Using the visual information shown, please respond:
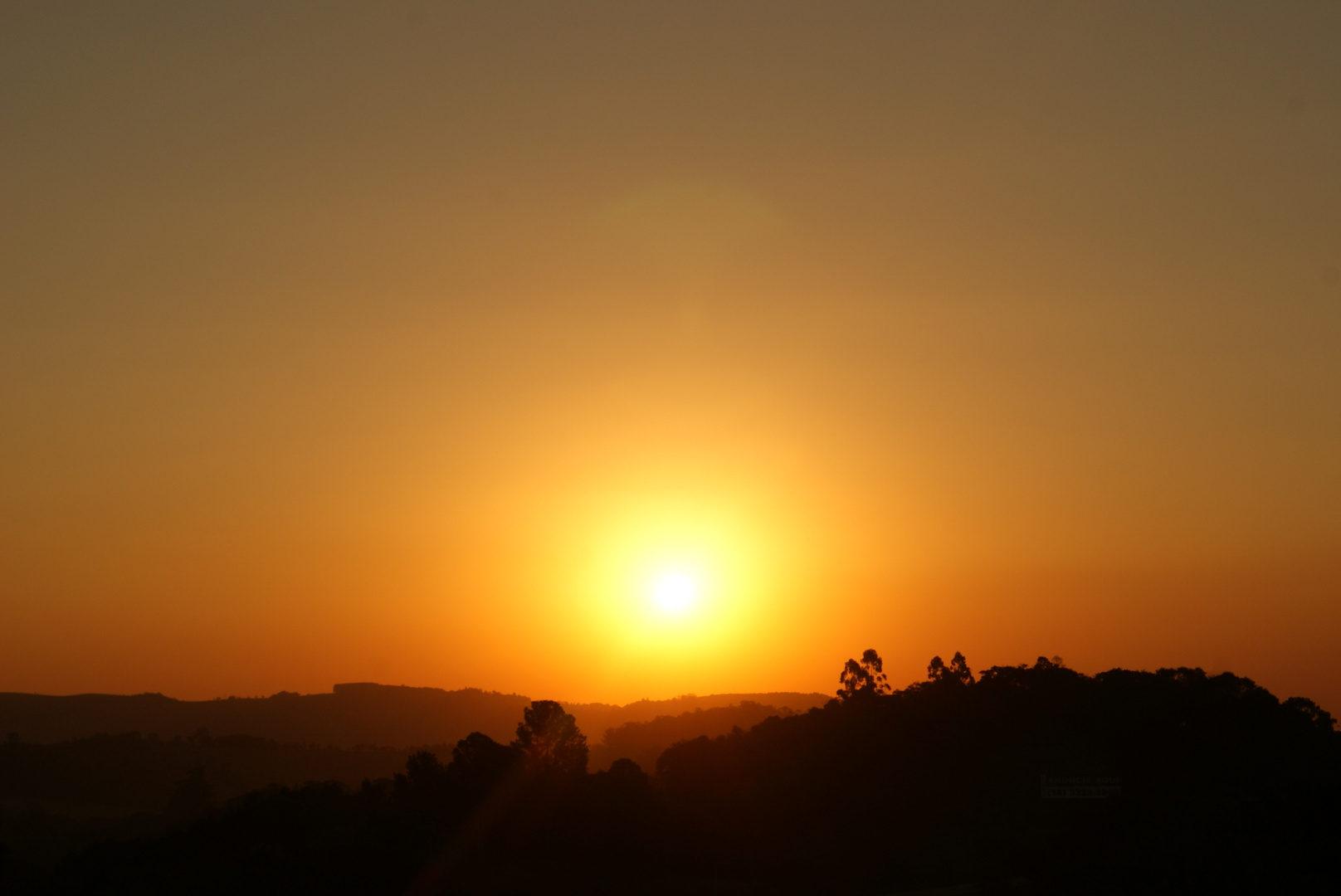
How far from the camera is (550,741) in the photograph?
84500mm

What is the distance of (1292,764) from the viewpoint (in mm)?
81188

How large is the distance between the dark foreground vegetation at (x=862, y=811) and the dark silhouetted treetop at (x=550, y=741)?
0.22 meters

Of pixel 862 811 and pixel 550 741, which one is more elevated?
pixel 550 741

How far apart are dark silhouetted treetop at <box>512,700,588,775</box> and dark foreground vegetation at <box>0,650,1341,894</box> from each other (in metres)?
0.22

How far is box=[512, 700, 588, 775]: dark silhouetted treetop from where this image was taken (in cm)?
8244

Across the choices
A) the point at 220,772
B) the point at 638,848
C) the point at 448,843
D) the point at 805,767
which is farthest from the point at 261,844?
the point at 220,772

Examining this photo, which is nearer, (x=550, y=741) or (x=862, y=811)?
(x=862, y=811)

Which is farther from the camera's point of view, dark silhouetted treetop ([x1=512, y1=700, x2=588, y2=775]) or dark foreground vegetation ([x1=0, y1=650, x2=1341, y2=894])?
dark silhouetted treetop ([x1=512, y1=700, x2=588, y2=775])

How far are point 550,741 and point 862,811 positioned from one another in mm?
23553

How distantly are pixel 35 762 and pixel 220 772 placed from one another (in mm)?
28252

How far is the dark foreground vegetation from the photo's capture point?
206 ft

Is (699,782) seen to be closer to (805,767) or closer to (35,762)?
(805,767)

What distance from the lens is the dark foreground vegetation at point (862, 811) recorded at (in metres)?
62.8

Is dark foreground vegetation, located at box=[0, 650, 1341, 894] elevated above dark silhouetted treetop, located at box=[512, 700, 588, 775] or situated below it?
below
